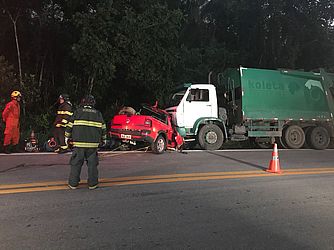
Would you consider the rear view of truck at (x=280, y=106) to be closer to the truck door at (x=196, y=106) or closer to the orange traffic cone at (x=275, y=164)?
the truck door at (x=196, y=106)

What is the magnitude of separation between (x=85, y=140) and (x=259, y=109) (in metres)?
9.47

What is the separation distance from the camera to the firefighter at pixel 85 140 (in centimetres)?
607

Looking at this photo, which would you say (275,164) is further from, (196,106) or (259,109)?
(259,109)

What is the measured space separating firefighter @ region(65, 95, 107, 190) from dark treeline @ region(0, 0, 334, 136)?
25.3 feet

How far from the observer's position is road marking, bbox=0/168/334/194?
240 inches

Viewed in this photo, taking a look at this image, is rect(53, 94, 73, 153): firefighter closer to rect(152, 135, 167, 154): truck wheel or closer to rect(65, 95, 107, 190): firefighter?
rect(152, 135, 167, 154): truck wheel

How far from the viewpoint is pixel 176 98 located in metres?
13.3

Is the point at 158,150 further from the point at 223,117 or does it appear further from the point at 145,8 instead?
the point at 145,8

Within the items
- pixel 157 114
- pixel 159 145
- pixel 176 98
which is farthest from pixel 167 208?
pixel 176 98

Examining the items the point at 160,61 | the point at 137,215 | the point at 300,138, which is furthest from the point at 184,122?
the point at 137,215

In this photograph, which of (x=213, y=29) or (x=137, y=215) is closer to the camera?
(x=137, y=215)

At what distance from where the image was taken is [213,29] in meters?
26.7

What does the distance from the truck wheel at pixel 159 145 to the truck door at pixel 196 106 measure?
1.82m

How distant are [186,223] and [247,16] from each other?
2223 cm
